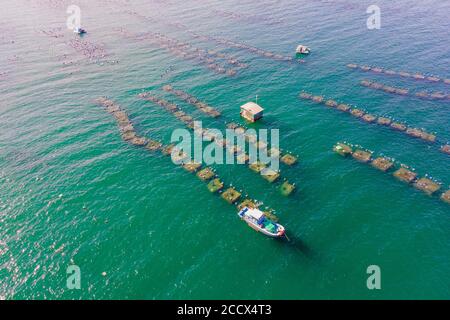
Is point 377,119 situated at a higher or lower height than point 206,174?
higher

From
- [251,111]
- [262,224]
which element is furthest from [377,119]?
[262,224]

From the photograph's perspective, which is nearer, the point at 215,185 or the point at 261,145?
the point at 215,185

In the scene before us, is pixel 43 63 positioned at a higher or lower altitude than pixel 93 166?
higher

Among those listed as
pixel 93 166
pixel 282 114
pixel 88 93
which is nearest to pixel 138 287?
pixel 93 166

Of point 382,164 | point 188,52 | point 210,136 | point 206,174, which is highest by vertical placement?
point 188,52

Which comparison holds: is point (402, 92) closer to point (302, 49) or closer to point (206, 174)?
point (302, 49)

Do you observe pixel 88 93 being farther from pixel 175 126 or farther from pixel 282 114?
pixel 282 114

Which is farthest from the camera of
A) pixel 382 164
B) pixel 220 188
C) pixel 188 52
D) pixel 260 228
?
pixel 188 52
